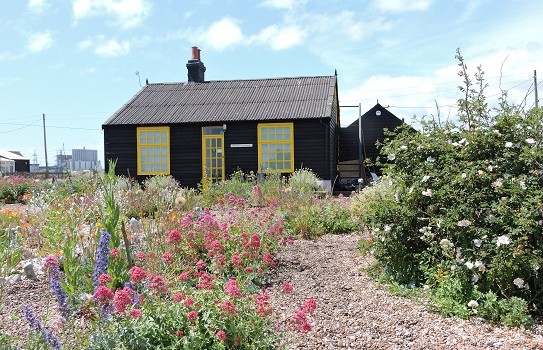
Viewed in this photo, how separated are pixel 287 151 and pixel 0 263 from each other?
11.7 m

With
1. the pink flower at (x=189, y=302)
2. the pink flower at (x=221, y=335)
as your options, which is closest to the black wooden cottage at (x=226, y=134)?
the pink flower at (x=189, y=302)

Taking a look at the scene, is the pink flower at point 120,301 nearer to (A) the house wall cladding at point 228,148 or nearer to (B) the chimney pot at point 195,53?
(A) the house wall cladding at point 228,148

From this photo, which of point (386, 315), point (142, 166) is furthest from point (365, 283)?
point (142, 166)

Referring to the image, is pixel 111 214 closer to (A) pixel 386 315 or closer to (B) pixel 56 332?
(B) pixel 56 332

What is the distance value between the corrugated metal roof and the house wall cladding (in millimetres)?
274

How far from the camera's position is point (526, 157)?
13.6 feet

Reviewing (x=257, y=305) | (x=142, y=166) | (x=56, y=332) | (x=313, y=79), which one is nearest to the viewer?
(x=257, y=305)

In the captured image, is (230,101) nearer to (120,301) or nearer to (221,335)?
(221,335)

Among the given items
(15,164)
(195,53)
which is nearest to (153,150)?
(195,53)

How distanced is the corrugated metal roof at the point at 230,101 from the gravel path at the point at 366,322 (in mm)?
10722

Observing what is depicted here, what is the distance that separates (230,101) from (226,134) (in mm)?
1761

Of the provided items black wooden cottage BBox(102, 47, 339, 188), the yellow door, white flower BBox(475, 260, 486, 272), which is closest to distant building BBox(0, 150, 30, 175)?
black wooden cottage BBox(102, 47, 339, 188)

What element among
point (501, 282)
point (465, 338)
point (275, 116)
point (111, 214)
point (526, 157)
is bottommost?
point (465, 338)

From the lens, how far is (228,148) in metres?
16.0
